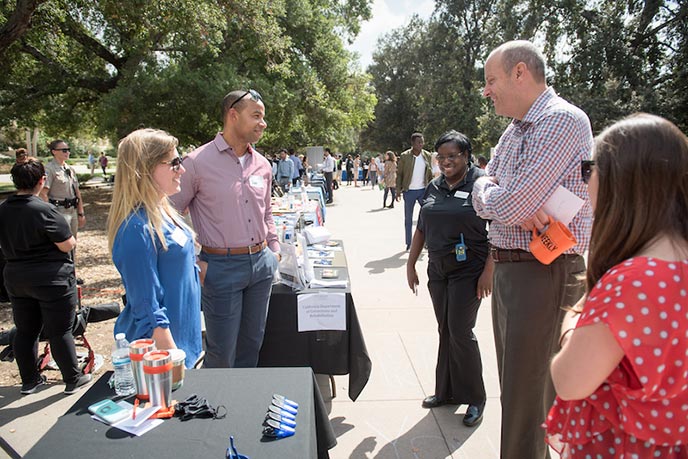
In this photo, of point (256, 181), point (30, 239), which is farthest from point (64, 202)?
point (256, 181)

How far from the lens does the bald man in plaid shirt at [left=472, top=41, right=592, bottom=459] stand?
6.70 feet

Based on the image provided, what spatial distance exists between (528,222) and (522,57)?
0.74 m

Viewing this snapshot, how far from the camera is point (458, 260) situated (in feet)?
10.1

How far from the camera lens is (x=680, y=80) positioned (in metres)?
20.5

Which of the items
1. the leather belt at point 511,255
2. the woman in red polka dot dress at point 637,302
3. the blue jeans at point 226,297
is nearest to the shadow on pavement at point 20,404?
the blue jeans at point 226,297

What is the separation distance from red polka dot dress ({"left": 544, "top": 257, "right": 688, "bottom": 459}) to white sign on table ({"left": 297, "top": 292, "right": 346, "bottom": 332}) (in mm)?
2284

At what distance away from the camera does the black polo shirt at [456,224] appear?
10.2 feet

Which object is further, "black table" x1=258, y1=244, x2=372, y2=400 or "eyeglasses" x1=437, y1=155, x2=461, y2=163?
"black table" x1=258, y1=244, x2=372, y2=400

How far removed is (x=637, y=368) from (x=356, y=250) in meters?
7.98

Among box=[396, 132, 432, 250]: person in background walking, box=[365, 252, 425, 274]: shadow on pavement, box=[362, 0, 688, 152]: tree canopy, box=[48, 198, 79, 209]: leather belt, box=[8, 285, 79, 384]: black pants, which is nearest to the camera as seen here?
box=[8, 285, 79, 384]: black pants

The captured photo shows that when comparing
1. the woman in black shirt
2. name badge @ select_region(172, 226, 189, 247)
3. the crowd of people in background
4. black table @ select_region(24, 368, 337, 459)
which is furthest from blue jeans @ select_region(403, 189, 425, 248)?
black table @ select_region(24, 368, 337, 459)

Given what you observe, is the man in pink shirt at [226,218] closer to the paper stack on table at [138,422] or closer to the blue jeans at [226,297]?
the blue jeans at [226,297]

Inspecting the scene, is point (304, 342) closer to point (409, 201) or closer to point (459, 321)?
point (459, 321)

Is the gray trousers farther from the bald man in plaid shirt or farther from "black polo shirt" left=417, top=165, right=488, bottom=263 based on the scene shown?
A: "black polo shirt" left=417, top=165, right=488, bottom=263
